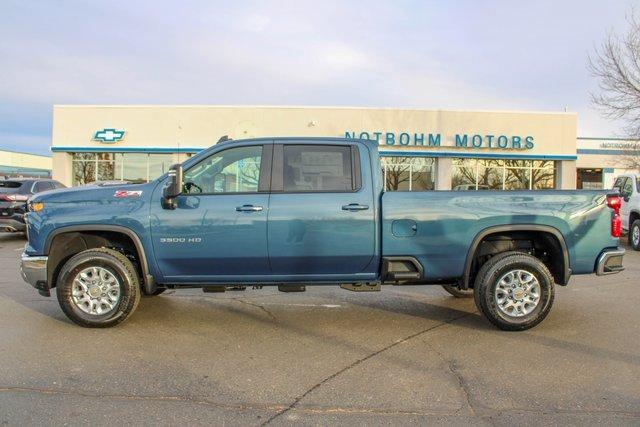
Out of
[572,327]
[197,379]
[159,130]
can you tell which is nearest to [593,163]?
[159,130]

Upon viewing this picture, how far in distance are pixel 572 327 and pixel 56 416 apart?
4935 mm

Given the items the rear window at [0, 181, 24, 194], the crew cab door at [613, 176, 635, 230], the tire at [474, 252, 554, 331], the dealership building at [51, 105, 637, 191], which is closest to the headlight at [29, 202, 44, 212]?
the tire at [474, 252, 554, 331]

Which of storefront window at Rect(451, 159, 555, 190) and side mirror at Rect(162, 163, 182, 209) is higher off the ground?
storefront window at Rect(451, 159, 555, 190)

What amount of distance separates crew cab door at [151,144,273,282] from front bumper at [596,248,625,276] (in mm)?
3424

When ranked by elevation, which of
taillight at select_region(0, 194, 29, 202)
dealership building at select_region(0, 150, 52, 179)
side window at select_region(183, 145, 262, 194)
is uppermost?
dealership building at select_region(0, 150, 52, 179)

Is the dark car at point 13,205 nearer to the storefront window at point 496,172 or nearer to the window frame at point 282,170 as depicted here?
the window frame at point 282,170

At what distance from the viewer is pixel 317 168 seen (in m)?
5.46

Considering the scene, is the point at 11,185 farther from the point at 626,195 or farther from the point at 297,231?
the point at 626,195

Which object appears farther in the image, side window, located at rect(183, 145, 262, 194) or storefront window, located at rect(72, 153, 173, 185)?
storefront window, located at rect(72, 153, 173, 185)

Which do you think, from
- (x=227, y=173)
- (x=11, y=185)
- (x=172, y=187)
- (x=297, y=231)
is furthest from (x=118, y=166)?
(x=297, y=231)

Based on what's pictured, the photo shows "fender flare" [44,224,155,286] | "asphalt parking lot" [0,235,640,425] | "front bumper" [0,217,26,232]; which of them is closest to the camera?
"asphalt parking lot" [0,235,640,425]

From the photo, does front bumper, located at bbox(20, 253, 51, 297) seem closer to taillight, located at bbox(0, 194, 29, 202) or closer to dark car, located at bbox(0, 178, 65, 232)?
dark car, located at bbox(0, 178, 65, 232)

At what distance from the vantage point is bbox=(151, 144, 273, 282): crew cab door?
5.20 metres

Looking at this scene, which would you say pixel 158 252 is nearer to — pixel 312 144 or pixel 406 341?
pixel 312 144
